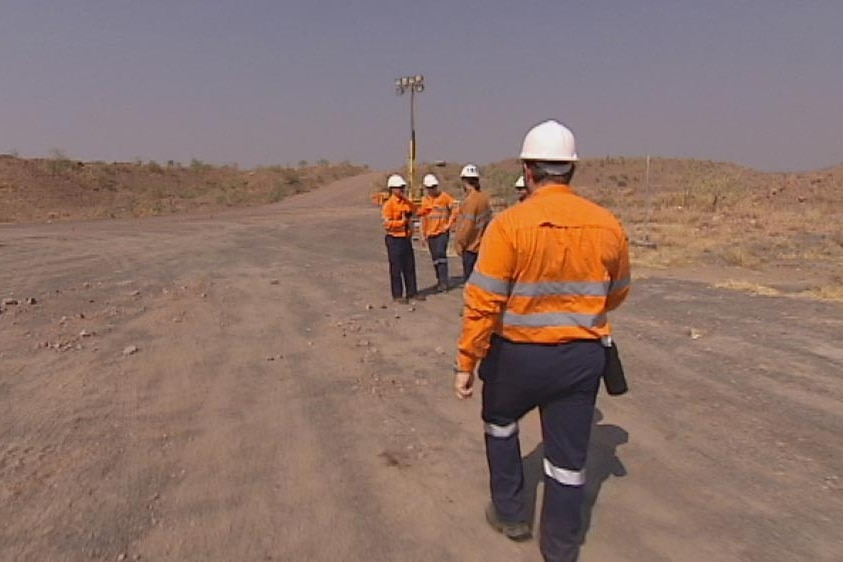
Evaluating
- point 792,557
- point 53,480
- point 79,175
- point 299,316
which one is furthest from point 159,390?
point 79,175

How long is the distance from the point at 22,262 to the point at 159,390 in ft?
33.9

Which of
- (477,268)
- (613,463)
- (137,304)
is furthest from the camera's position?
(137,304)

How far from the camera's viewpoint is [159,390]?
17.5 feet

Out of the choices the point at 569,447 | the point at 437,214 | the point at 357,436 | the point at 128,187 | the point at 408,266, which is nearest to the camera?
the point at 569,447

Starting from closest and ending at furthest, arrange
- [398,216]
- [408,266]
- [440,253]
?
[398,216]
[408,266]
[440,253]

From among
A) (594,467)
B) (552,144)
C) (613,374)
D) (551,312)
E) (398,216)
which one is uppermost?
(552,144)

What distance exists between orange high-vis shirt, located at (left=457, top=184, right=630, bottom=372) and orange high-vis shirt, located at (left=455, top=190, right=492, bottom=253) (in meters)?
5.29

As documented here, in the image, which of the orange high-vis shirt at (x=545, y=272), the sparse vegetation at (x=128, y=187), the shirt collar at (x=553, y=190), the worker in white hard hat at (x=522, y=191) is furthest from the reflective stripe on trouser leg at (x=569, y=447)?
the sparse vegetation at (x=128, y=187)

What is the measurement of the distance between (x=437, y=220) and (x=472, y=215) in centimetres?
185

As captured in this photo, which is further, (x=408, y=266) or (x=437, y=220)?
(x=437, y=220)

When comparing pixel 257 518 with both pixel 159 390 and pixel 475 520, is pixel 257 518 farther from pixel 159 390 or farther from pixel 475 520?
pixel 159 390

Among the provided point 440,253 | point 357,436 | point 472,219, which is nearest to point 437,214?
point 440,253

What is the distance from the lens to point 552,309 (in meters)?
2.72

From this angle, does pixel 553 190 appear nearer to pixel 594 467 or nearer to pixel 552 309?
pixel 552 309
